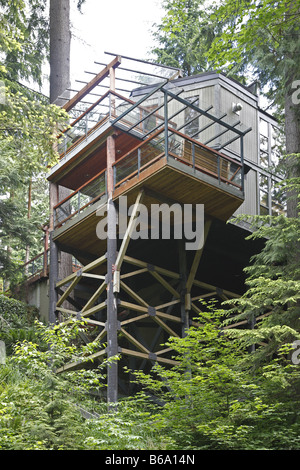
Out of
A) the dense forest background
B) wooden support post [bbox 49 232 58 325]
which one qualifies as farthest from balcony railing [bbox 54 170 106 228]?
the dense forest background

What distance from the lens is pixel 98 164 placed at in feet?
60.5

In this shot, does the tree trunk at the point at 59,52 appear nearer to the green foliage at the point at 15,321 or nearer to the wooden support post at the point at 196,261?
the green foliage at the point at 15,321

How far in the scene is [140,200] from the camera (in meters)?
15.0

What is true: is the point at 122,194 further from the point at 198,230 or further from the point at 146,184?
the point at 198,230

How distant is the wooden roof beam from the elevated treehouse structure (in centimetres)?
3

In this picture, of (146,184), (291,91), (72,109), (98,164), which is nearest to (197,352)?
(146,184)

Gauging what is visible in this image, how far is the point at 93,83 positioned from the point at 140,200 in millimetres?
4384

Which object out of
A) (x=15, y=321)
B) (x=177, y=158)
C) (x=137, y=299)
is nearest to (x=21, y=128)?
(x=177, y=158)

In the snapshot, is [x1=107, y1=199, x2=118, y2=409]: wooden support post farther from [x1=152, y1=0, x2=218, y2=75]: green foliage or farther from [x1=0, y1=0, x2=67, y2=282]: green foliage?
[x1=152, y1=0, x2=218, y2=75]: green foliage

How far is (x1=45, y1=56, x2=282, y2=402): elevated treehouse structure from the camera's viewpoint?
15.1 m

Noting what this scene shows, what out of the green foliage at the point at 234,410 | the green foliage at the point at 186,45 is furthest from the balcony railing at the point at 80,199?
the green foliage at the point at 186,45

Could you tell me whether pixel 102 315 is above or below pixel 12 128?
below
